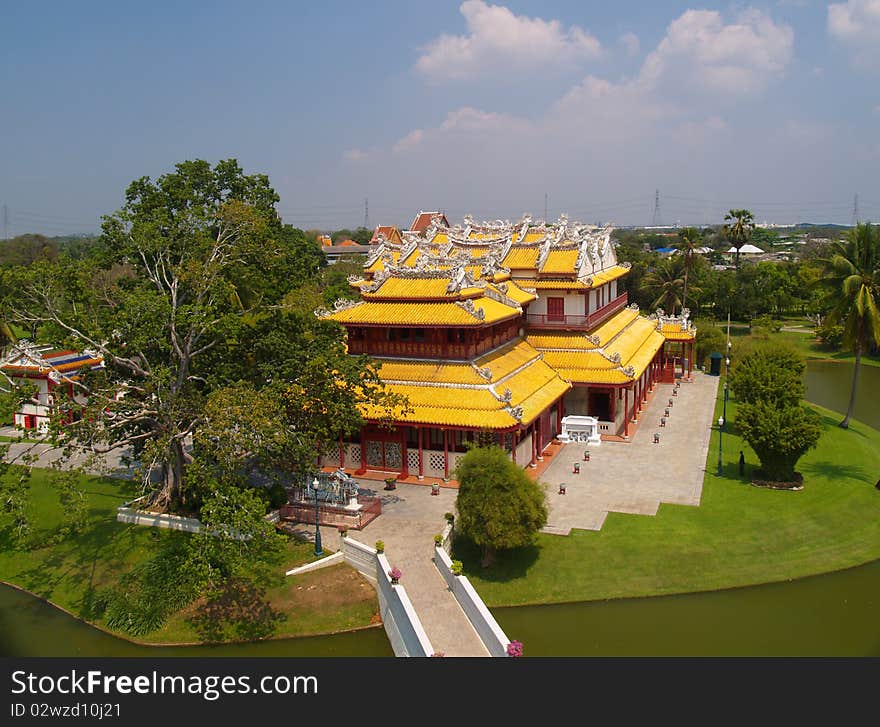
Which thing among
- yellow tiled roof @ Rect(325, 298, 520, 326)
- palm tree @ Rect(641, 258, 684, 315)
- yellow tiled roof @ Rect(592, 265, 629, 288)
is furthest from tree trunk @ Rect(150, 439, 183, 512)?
palm tree @ Rect(641, 258, 684, 315)

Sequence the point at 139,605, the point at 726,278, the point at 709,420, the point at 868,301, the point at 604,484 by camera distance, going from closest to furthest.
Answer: the point at 139,605 → the point at 604,484 → the point at 868,301 → the point at 709,420 → the point at 726,278

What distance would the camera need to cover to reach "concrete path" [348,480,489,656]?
17000 mm

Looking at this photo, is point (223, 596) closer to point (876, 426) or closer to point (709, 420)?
point (709, 420)

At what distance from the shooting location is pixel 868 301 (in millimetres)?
32500

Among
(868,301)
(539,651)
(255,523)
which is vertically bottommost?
(539,651)

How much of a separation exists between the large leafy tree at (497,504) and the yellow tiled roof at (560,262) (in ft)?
53.9

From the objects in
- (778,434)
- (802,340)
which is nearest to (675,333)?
(778,434)

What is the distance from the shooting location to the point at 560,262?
3606 cm

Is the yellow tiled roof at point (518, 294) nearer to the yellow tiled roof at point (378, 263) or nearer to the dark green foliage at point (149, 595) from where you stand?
the yellow tiled roof at point (378, 263)

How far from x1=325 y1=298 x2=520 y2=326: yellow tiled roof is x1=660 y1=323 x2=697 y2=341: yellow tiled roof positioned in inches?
774

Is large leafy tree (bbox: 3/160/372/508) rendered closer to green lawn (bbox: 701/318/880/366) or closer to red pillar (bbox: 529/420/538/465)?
red pillar (bbox: 529/420/538/465)

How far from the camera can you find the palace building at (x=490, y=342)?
2728cm

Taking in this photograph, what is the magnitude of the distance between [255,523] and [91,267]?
35.8 ft

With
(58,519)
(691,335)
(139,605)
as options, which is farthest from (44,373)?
(691,335)
